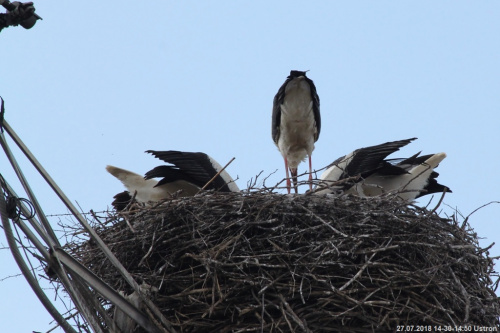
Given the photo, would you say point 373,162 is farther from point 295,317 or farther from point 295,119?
point 295,317

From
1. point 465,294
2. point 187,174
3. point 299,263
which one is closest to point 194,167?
point 187,174

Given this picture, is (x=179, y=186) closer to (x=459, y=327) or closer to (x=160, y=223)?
(x=160, y=223)

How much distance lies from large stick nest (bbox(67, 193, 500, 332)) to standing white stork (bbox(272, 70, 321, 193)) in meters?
2.80

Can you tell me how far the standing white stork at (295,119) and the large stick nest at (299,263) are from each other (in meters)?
→ 2.80

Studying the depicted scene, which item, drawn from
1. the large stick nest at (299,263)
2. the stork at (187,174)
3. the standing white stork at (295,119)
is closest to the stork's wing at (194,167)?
the stork at (187,174)

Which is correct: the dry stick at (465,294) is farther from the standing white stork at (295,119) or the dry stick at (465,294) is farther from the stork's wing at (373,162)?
the standing white stork at (295,119)

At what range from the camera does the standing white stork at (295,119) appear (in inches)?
372


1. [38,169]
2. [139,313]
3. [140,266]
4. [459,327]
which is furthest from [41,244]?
[459,327]

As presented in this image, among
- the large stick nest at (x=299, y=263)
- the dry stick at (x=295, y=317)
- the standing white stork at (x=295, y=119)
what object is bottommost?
the dry stick at (x=295, y=317)

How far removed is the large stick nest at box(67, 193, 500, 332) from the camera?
6000mm

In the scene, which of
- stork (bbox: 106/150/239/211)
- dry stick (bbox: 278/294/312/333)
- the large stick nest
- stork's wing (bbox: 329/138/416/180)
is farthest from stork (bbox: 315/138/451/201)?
dry stick (bbox: 278/294/312/333)

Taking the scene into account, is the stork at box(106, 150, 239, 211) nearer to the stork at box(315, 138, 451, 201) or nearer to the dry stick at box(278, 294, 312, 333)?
the stork at box(315, 138, 451, 201)

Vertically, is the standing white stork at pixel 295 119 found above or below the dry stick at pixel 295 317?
above

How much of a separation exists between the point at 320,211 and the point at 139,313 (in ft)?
5.33
